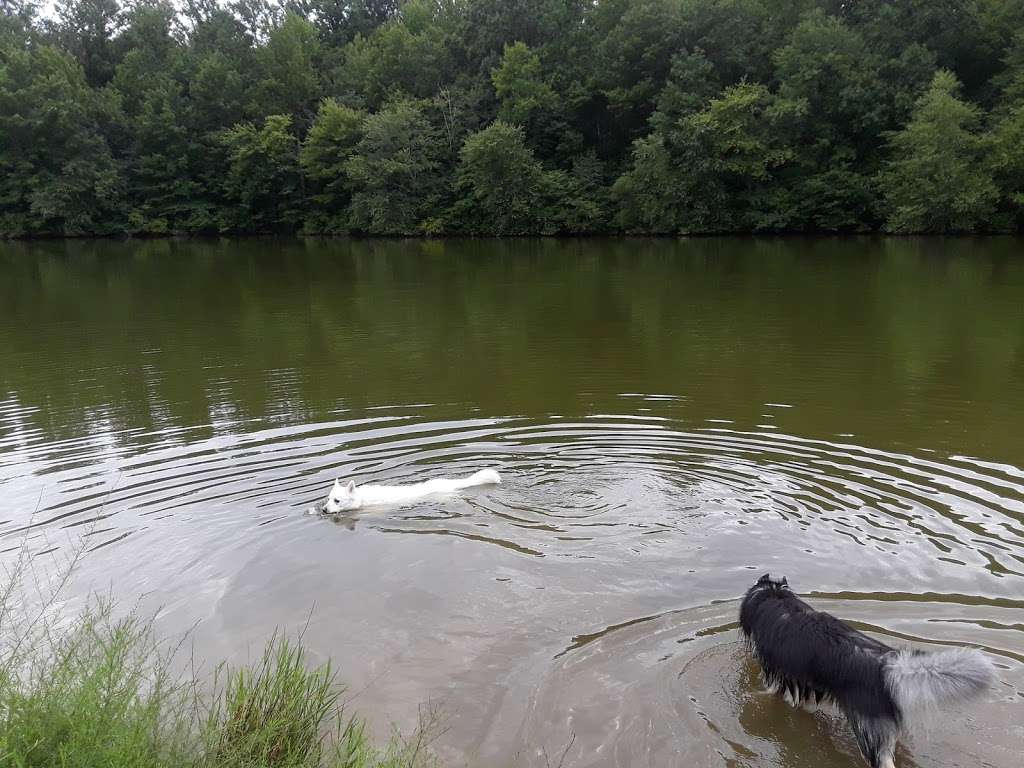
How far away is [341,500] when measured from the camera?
7.98m

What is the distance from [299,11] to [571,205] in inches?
1890

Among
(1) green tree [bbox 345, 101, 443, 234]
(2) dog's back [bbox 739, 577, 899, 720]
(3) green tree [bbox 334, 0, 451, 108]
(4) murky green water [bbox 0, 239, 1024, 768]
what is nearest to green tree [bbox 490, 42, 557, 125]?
(1) green tree [bbox 345, 101, 443, 234]

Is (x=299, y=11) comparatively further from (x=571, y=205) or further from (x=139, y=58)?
(x=571, y=205)

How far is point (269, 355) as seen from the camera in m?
16.3

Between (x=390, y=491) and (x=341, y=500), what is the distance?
1.81 feet

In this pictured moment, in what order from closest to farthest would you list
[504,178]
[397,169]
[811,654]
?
[811,654], [504,178], [397,169]

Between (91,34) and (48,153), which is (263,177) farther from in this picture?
(91,34)

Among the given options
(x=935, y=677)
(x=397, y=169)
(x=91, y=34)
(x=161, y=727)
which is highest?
(x=91, y=34)

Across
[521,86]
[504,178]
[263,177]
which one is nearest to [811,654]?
[504,178]

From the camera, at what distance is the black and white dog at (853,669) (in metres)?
3.59

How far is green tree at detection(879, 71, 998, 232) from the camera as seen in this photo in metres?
39.5

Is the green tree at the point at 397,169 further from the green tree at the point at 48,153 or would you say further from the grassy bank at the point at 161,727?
the grassy bank at the point at 161,727

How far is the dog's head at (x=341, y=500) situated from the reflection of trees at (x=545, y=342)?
3826mm

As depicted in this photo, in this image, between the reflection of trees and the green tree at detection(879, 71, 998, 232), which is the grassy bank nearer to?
the reflection of trees
